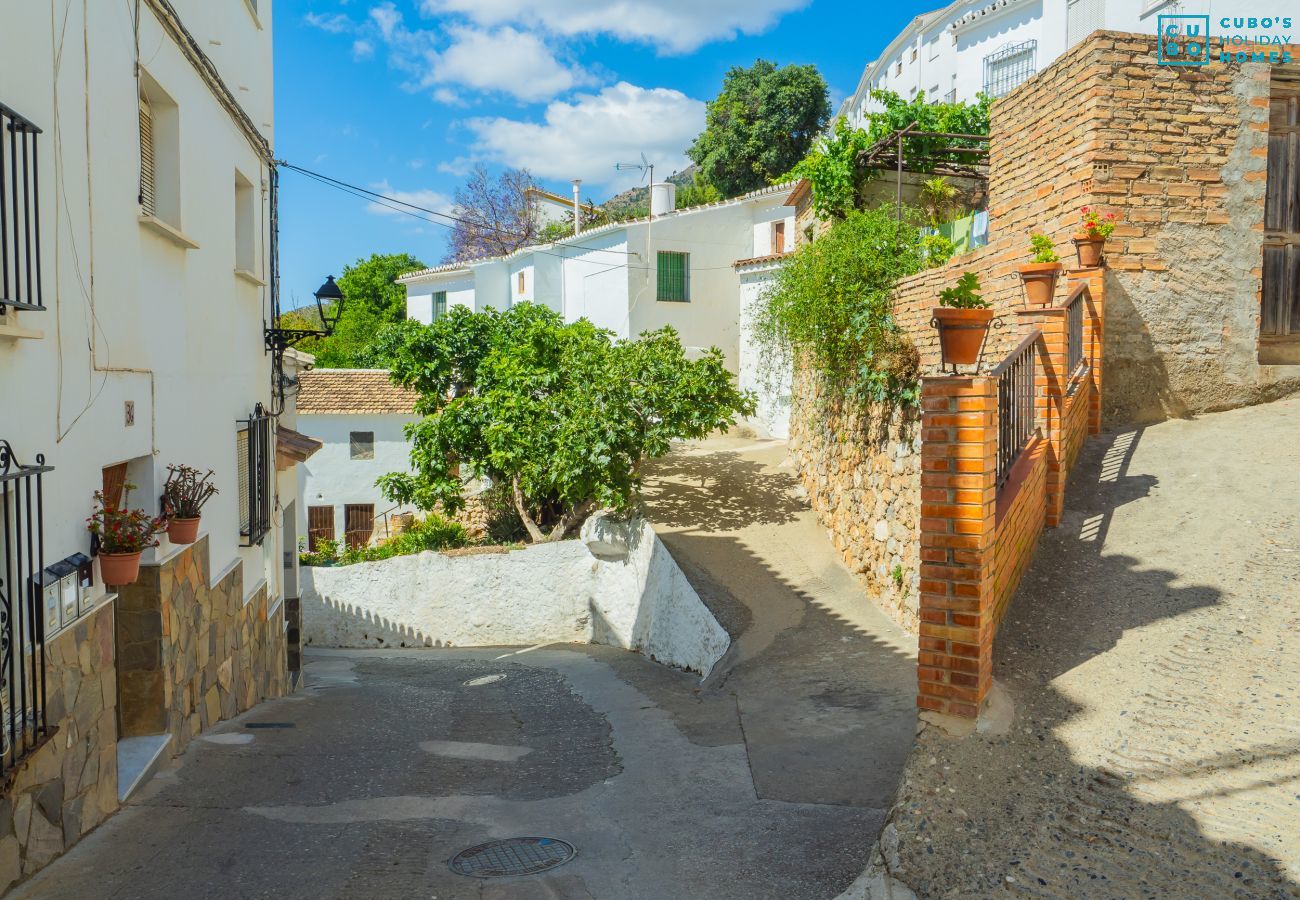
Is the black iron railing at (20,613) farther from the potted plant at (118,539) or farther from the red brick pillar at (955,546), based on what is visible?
the red brick pillar at (955,546)

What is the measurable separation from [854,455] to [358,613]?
9.67m

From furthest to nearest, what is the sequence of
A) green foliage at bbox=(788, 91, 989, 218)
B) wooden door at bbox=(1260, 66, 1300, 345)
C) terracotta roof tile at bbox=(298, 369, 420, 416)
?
terracotta roof tile at bbox=(298, 369, 420, 416) → green foliage at bbox=(788, 91, 989, 218) → wooden door at bbox=(1260, 66, 1300, 345)

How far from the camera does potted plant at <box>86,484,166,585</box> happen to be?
520cm

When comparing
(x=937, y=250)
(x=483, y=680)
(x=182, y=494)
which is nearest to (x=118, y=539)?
(x=182, y=494)

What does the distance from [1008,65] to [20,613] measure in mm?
33753

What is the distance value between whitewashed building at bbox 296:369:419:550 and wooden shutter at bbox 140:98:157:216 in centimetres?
1901

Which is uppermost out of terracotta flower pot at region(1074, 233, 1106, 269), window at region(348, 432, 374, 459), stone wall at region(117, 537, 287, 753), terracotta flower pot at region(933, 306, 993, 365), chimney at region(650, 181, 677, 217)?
chimney at region(650, 181, 677, 217)

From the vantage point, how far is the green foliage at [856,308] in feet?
35.1

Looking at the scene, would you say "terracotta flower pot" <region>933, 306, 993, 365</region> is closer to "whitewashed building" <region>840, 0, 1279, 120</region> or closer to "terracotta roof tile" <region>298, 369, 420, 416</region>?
"whitewashed building" <region>840, 0, 1279, 120</region>

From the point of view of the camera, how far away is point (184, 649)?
680 cm

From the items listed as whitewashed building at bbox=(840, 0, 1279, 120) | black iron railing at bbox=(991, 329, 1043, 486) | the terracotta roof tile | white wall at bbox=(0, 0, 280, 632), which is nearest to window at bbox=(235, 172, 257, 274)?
white wall at bbox=(0, 0, 280, 632)

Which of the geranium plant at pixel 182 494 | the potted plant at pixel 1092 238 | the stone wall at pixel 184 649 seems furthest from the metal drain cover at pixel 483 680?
the potted plant at pixel 1092 238

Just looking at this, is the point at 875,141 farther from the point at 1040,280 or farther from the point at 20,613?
the point at 20,613

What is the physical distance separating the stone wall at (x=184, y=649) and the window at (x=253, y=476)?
48 cm
